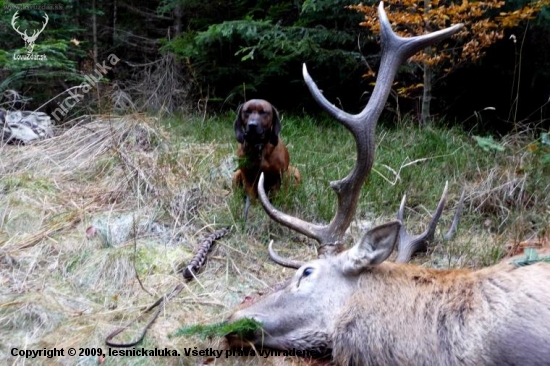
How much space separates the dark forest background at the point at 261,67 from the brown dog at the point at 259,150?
174cm

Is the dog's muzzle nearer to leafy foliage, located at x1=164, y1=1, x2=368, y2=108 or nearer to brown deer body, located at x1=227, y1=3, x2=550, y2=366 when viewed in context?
brown deer body, located at x1=227, y1=3, x2=550, y2=366

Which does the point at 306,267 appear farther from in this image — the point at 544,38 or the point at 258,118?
the point at 544,38

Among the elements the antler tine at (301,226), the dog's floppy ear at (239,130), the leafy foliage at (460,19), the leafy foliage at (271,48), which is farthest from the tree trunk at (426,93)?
the antler tine at (301,226)

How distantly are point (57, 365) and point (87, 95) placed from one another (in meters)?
6.38

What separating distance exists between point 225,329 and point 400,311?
0.86 meters

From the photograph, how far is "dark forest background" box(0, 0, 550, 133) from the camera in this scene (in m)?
7.66

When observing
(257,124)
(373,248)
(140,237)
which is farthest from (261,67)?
(373,248)

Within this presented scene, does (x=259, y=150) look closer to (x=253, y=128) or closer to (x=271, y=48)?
(x=253, y=128)

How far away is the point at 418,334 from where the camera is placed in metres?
2.71

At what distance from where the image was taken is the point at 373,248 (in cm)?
298

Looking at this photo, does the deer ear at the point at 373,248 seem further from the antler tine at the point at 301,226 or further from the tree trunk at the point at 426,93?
the tree trunk at the point at 426,93

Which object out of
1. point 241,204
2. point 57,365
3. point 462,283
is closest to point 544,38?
point 241,204

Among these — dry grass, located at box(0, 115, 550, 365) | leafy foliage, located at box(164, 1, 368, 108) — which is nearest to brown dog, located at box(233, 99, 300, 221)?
dry grass, located at box(0, 115, 550, 365)

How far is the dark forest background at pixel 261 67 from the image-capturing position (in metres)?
7.66
